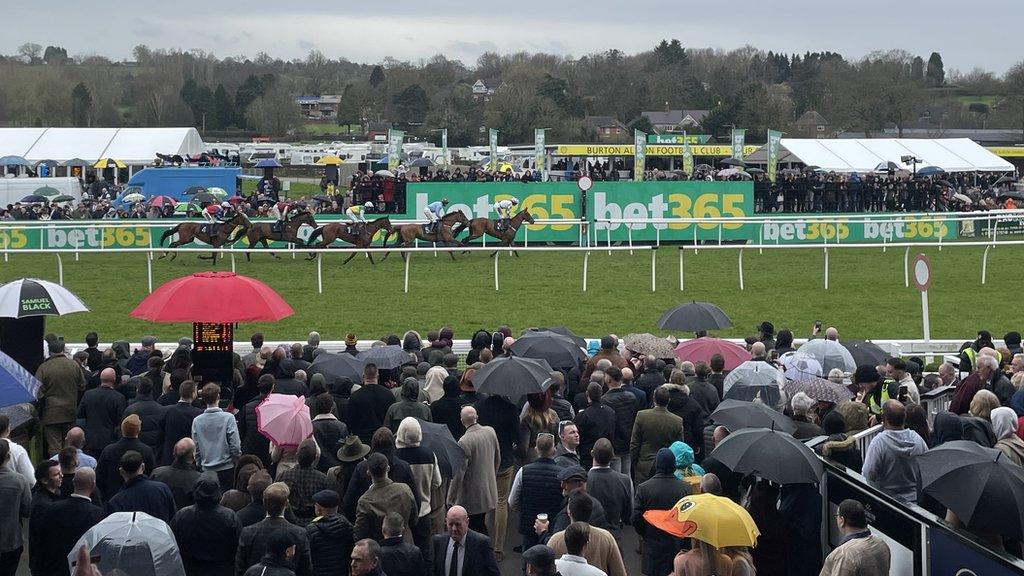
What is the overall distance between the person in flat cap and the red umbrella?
3360 millimetres

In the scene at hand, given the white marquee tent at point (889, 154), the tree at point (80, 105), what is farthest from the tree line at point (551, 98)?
the white marquee tent at point (889, 154)

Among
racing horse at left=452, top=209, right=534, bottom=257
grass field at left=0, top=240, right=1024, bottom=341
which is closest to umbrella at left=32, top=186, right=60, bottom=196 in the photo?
grass field at left=0, top=240, right=1024, bottom=341

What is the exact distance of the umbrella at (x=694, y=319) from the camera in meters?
10.6

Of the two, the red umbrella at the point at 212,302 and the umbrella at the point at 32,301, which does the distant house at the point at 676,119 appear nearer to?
the umbrella at the point at 32,301

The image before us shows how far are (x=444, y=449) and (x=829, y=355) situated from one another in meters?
3.87

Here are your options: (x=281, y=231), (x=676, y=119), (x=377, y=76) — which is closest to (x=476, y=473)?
(x=281, y=231)

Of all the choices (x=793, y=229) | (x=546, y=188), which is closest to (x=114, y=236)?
(x=546, y=188)

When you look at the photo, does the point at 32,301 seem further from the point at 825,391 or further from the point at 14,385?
the point at 825,391

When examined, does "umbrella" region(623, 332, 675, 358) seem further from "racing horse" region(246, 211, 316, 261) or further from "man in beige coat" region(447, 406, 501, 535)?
"racing horse" region(246, 211, 316, 261)

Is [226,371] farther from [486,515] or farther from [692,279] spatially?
[692,279]

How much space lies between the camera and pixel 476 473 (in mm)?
6680

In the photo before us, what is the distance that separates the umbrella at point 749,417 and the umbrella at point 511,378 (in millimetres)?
1144

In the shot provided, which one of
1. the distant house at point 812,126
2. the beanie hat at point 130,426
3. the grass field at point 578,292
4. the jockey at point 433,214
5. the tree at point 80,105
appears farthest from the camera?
the tree at point 80,105

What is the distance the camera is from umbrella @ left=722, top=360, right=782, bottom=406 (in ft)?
25.3
